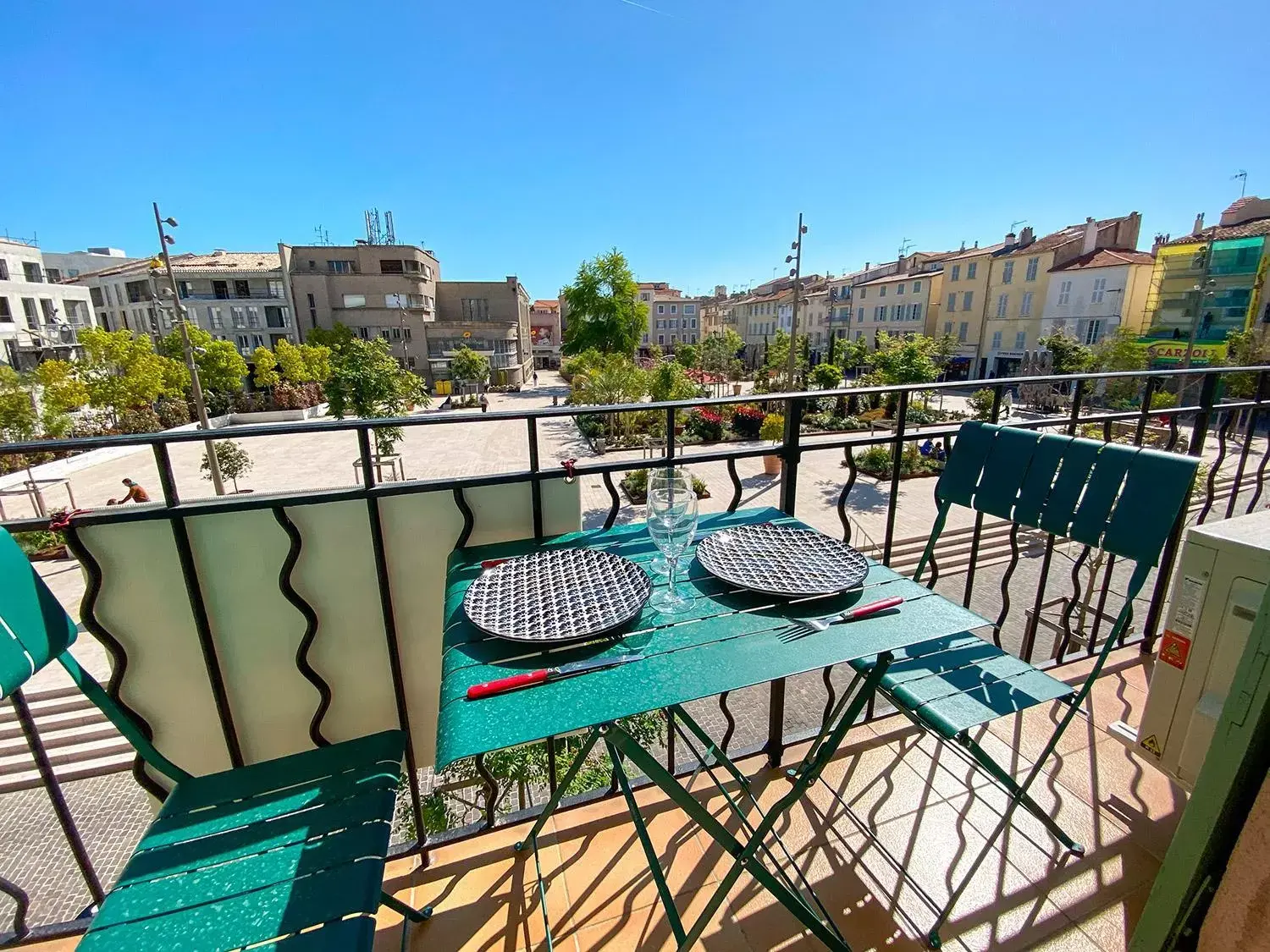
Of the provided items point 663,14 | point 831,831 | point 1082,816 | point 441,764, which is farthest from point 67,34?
point 1082,816

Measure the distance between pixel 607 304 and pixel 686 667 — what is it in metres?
37.6

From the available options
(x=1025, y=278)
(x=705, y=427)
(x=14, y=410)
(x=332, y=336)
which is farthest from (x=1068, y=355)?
(x=332, y=336)

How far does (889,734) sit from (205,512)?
2.42 m

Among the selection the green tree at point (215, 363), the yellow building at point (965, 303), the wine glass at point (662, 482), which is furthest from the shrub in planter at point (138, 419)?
the yellow building at point (965, 303)

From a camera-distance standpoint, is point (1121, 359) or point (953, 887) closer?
point (953, 887)

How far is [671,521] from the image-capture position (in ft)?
4.54

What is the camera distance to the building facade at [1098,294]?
28.5 m

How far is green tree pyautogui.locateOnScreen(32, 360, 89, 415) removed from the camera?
18891 millimetres

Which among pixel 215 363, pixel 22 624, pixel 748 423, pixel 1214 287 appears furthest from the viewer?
pixel 1214 287

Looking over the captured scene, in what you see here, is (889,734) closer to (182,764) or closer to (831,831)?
(831,831)

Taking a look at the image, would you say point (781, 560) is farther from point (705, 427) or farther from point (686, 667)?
point (705, 427)

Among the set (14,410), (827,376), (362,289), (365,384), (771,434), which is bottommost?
(771,434)

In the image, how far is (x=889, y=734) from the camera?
2113mm

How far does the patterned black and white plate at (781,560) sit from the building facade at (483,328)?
42.5 m
